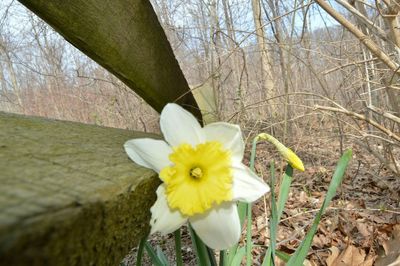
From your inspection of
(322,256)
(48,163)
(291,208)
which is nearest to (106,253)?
(48,163)

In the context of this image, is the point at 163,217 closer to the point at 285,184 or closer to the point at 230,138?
the point at 230,138

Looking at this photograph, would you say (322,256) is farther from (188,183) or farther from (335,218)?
(188,183)

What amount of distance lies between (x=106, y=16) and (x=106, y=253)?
19.9 inches

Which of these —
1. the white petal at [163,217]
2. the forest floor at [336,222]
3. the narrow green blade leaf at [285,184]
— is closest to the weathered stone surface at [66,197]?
the white petal at [163,217]

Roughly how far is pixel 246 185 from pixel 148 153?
6.2 inches

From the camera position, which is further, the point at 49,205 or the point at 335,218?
the point at 335,218

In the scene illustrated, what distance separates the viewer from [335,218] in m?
2.07

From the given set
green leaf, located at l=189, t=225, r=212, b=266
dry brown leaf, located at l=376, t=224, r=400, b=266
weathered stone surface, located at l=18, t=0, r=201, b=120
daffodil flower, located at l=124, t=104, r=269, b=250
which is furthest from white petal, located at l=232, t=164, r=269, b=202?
dry brown leaf, located at l=376, t=224, r=400, b=266

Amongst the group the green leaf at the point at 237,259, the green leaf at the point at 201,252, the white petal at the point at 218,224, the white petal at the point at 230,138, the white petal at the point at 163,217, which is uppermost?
the white petal at the point at 230,138

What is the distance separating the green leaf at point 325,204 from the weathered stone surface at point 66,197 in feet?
1.32

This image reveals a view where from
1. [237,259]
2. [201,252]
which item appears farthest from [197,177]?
[237,259]

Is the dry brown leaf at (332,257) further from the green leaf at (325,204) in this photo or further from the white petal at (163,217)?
the white petal at (163,217)

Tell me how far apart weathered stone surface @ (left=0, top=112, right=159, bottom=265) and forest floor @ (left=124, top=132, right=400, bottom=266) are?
0.93 meters

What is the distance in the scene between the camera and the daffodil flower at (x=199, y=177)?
1.82ft
